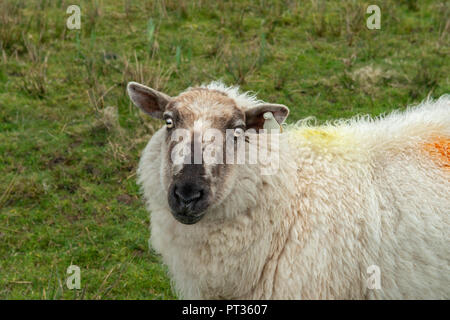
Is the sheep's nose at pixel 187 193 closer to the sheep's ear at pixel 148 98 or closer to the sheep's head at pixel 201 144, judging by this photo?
the sheep's head at pixel 201 144

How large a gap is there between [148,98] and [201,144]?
89cm

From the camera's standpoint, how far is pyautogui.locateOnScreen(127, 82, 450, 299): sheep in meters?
4.16

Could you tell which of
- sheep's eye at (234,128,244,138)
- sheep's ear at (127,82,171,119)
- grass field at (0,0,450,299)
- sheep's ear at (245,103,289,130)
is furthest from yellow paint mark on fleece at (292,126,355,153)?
grass field at (0,0,450,299)

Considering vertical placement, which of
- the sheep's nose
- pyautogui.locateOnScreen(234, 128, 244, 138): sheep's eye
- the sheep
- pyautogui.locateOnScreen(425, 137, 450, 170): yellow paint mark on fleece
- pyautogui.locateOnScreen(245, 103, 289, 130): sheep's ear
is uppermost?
pyautogui.locateOnScreen(245, 103, 289, 130): sheep's ear

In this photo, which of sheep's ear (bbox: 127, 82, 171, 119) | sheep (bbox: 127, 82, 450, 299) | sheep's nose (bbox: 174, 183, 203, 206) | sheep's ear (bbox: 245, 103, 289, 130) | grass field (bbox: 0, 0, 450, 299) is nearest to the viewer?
sheep's nose (bbox: 174, 183, 203, 206)

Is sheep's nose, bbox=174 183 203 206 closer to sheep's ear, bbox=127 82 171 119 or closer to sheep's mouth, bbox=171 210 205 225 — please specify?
sheep's mouth, bbox=171 210 205 225

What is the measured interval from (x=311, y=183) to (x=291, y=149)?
0.29 meters

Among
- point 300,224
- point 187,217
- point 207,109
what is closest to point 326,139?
point 300,224

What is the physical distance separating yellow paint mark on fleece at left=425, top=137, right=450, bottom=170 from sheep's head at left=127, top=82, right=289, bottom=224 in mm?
1111

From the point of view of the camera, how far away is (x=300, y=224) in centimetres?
426

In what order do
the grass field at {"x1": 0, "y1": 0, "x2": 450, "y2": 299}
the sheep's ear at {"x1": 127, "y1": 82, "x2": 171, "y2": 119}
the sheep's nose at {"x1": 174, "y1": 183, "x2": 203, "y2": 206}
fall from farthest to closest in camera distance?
the grass field at {"x1": 0, "y1": 0, "x2": 450, "y2": 299}
the sheep's ear at {"x1": 127, "y1": 82, "x2": 171, "y2": 119}
the sheep's nose at {"x1": 174, "y1": 183, "x2": 203, "y2": 206}

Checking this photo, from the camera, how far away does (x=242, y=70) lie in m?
8.25

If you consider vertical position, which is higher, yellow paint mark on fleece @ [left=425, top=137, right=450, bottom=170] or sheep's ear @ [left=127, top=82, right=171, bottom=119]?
sheep's ear @ [left=127, top=82, right=171, bottom=119]

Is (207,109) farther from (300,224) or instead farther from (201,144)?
(300,224)
